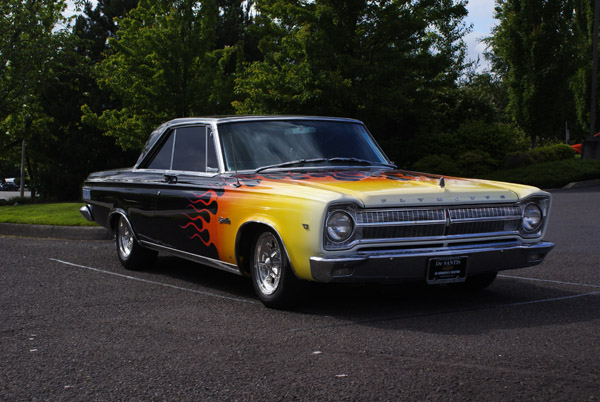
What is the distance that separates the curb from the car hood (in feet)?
18.9

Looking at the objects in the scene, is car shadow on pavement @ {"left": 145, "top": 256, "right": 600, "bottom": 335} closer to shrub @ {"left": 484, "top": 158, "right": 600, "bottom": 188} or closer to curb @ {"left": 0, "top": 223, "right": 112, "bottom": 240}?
curb @ {"left": 0, "top": 223, "right": 112, "bottom": 240}

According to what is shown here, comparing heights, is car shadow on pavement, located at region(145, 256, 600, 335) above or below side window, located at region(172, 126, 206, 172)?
below

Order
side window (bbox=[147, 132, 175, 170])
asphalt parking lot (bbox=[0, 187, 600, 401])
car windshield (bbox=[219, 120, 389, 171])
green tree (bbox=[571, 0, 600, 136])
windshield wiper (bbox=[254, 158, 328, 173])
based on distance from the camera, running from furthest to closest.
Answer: green tree (bbox=[571, 0, 600, 136]), side window (bbox=[147, 132, 175, 170]), car windshield (bbox=[219, 120, 389, 171]), windshield wiper (bbox=[254, 158, 328, 173]), asphalt parking lot (bbox=[0, 187, 600, 401])

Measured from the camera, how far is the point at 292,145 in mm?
6859

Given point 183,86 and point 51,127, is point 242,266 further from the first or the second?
point 51,127

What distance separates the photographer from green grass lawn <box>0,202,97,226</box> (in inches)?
490

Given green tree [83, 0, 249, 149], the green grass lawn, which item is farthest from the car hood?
green tree [83, 0, 249, 149]

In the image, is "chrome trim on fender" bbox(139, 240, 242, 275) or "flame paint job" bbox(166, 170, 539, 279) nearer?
"flame paint job" bbox(166, 170, 539, 279)

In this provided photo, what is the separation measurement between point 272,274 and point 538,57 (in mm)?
24972

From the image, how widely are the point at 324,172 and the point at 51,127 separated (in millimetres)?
23157

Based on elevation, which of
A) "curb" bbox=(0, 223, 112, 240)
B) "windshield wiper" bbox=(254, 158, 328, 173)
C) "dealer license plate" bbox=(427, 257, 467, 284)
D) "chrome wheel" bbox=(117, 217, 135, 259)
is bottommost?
"curb" bbox=(0, 223, 112, 240)

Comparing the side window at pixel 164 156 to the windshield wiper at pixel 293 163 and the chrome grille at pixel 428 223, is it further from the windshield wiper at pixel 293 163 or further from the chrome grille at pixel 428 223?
the chrome grille at pixel 428 223

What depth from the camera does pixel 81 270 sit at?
8180 mm

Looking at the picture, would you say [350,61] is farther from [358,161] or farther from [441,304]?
[441,304]
